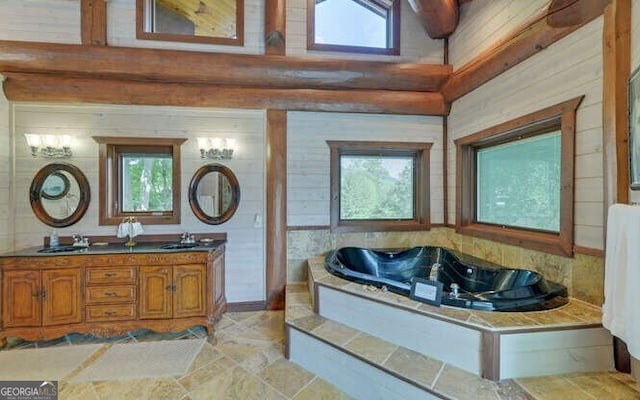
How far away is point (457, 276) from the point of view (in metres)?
3.11

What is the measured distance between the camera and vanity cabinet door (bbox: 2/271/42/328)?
2627mm

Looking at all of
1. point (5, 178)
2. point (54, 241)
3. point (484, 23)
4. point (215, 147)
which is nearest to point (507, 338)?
point (484, 23)

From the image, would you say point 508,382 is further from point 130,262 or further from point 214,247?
point 130,262

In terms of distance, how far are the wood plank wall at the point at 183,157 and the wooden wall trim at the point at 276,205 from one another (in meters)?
0.10

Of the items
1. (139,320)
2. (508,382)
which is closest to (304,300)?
(139,320)

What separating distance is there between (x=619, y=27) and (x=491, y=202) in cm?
185

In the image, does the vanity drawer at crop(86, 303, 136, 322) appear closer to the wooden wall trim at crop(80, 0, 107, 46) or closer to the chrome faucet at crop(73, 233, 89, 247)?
the chrome faucet at crop(73, 233, 89, 247)

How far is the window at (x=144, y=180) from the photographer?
3348 mm

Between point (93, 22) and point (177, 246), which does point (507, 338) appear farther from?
point (93, 22)

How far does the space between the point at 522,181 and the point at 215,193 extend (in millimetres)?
3358

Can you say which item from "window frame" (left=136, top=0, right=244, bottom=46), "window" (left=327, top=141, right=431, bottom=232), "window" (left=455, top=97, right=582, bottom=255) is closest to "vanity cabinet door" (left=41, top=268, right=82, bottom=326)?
"window frame" (left=136, top=0, right=244, bottom=46)

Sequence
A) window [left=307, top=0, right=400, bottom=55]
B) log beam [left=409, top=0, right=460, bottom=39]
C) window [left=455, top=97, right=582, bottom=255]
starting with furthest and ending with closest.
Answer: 1. window [left=307, top=0, right=400, bottom=55]
2. log beam [left=409, top=0, right=460, bottom=39]
3. window [left=455, top=97, right=582, bottom=255]

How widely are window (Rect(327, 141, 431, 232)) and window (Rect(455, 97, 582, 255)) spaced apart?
48cm

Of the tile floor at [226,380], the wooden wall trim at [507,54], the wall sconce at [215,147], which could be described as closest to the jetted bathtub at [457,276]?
the tile floor at [226,380]
